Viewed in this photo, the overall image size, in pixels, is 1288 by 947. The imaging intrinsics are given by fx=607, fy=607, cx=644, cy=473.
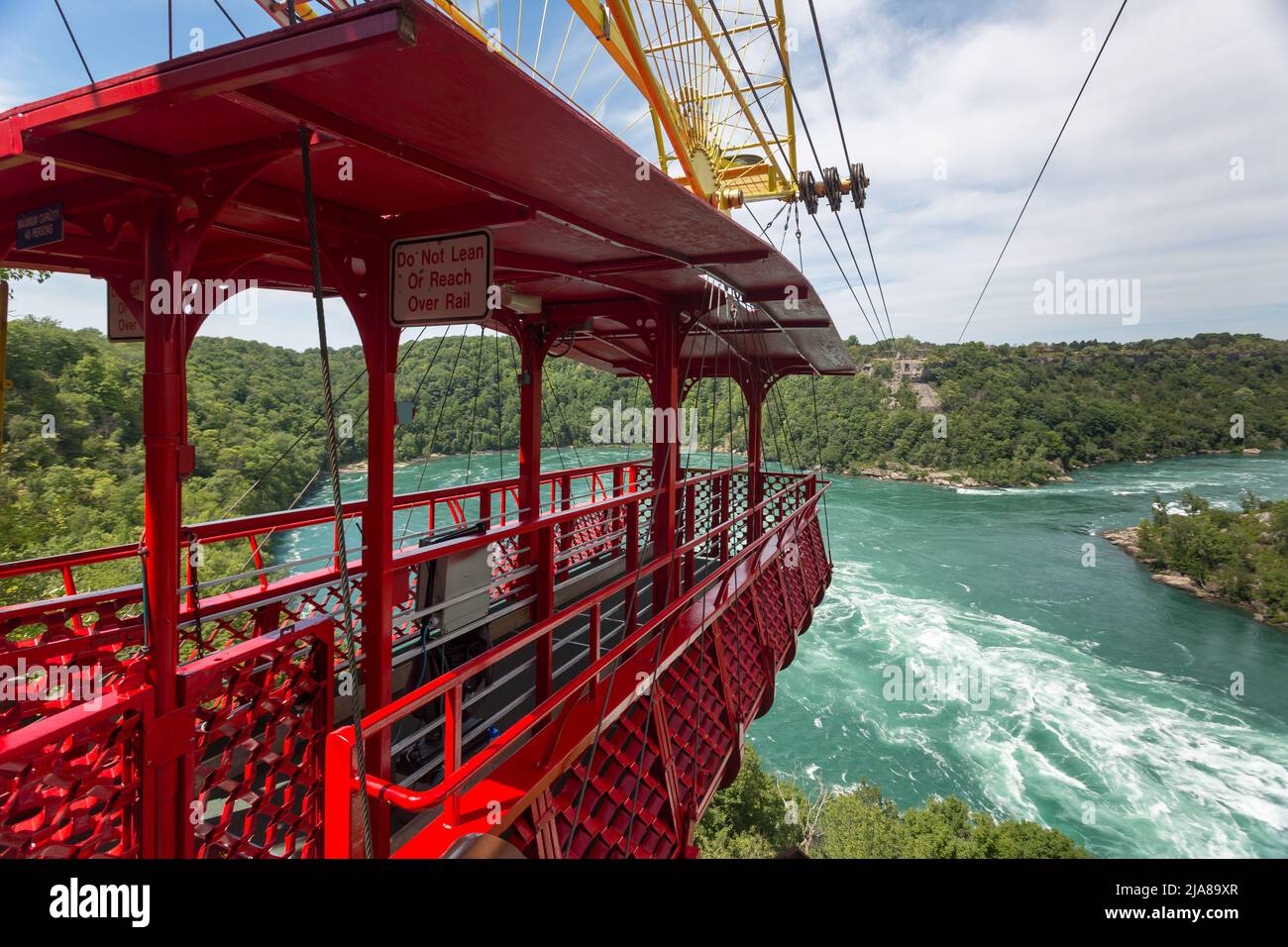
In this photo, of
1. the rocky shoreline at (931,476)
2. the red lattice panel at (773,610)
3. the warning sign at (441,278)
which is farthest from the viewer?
the rocky shoreline at (931,476)

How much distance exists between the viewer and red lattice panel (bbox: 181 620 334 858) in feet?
7.66

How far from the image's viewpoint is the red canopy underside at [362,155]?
1.60 m

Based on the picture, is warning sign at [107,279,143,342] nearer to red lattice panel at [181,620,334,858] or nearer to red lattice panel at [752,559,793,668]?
red lattice panel at [181,620,334,858]

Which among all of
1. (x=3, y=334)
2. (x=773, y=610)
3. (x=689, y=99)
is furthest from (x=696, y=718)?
(x=689, y=99)

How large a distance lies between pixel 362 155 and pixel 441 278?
0.65 meters

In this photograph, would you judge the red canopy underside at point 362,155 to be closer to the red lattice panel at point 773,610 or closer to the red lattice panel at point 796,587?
the red lattice panel at point 773,610

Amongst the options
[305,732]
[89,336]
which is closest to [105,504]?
[89,336]

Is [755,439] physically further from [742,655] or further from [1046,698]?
[1046,698]

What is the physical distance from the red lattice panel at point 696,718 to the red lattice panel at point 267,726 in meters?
1.87

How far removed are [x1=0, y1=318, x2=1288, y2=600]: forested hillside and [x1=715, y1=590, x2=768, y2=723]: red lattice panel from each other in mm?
1973

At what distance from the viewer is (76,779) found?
193 centimetres

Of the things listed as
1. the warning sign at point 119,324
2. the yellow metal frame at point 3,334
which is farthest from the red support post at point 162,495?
the warning sign at point 119,324
